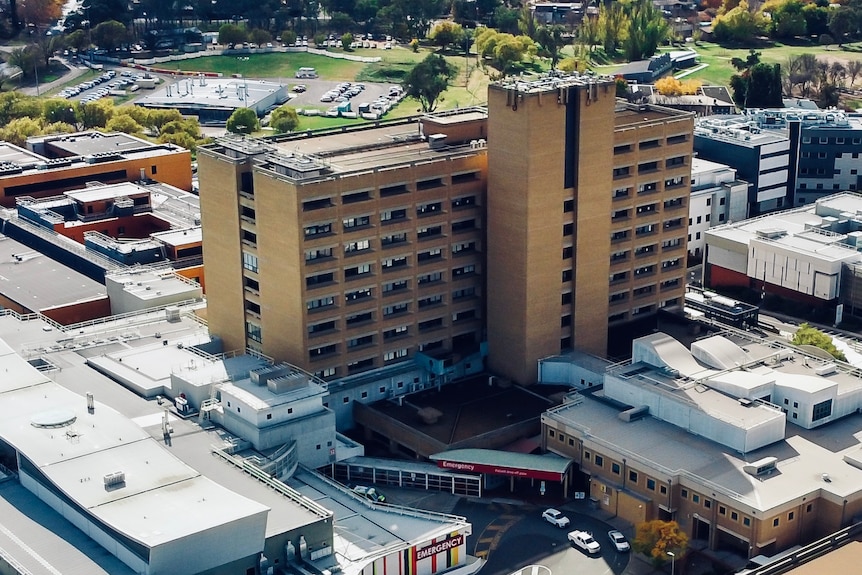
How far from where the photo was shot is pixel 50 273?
458 feet

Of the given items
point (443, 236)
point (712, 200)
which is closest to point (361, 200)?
point (443, 236)

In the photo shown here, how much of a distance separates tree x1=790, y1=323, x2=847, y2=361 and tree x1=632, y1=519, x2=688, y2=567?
3802cm

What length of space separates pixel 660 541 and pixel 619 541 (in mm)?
5474

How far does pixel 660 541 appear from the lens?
291ft

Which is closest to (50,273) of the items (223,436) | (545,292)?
(223,436)

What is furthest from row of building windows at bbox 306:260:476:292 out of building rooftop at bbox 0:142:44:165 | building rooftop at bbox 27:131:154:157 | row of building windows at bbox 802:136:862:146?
building rooftop at bbox 0:142:44:165

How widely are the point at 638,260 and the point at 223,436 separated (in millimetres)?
44903

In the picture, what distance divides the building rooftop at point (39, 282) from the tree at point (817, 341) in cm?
7156

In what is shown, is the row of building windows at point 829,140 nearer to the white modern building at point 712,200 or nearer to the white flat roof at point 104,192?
the white modern building at point 712,200

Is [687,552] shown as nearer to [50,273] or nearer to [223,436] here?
[223,436]

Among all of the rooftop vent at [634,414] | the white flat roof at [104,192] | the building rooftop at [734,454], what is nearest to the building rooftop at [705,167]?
the rooftop vent at [634,414]

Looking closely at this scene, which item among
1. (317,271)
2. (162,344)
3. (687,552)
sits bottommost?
(687,552)

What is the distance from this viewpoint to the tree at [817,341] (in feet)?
397

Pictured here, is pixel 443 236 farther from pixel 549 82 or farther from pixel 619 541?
pixel 619 541
